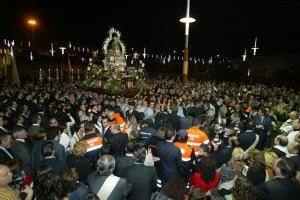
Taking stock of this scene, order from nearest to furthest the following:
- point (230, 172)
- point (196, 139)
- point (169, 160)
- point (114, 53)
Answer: point (230, 172)
point (169, 160)
point (196, 139)
point (114, 53)

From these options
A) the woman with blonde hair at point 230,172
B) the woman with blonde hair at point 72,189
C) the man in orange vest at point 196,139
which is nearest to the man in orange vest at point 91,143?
the man in orange vest at point 196,139

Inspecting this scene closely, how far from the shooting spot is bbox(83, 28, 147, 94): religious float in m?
20.5

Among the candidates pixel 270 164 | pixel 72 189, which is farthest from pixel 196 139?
pixel 72 189

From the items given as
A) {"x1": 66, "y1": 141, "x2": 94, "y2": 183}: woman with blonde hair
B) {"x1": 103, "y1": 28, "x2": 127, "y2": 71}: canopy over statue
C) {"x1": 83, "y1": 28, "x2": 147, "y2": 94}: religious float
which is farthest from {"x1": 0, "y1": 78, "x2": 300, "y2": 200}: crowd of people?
{"x1": 103, "y1": 28, "x2": 127, "y2": 71}: canopy over statue

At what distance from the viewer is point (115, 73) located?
2122 centimetres

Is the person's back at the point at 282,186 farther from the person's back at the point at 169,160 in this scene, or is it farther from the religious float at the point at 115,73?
the religious float at the point at 115,73

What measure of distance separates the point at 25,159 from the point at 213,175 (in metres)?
3.97

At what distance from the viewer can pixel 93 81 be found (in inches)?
875

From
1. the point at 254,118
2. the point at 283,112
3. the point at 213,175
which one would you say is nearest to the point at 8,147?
the point at 213,175

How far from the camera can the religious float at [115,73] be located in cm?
2050

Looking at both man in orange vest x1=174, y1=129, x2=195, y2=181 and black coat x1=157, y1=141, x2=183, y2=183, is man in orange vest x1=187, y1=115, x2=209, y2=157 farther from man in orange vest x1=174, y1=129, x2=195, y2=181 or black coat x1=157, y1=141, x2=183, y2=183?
black coat x1=157, y1=141, x2=183, y2=183

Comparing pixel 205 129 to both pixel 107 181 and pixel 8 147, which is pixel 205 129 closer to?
pixel 107 181

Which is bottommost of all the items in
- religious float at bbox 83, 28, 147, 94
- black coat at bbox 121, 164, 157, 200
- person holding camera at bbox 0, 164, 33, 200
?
black coat at bbox 121, 164, 157, 200

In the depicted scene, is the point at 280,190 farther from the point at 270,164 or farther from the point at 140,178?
the point at 140,178
